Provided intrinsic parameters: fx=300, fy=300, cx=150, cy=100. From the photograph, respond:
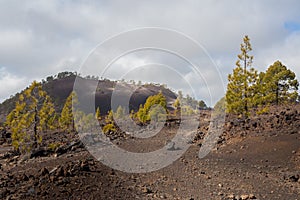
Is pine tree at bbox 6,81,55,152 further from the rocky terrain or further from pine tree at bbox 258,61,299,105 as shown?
pine tree at bbox 258,61,299,105

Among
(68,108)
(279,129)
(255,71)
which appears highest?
(255,71)

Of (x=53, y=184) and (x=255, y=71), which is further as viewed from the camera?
(x=255, y=71)

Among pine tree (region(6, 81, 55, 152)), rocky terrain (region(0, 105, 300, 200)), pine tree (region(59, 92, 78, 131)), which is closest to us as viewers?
rocky terrain (region(0, 105, 300, 200))

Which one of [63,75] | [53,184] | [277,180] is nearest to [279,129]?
[277,180]

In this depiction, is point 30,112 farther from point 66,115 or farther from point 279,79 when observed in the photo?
point 279,79

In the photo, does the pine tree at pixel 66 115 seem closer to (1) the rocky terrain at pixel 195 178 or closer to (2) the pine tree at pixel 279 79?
(1) the rocky terrain at pixel 195 178

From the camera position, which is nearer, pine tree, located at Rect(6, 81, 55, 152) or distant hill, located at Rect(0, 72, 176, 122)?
pine tree, located at Rect(6, 81, 55, 152)

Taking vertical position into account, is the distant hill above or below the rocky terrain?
above

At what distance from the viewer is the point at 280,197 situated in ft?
28.6

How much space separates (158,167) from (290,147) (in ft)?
22.6

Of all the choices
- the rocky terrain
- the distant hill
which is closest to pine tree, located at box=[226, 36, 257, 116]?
the rocky terrain

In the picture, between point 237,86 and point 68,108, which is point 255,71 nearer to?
point 237,86

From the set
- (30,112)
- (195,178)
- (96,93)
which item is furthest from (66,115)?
(96,93)

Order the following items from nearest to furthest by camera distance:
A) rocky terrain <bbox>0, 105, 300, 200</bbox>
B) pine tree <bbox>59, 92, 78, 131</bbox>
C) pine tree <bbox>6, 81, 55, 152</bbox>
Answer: rocky terrain <bbox>0, 105, 300, 200</bbox>
pine tree <bbox>6, 81, 55, 152</bbox>
pine tree <bbox>59, 92, 78, 131</bbox>
